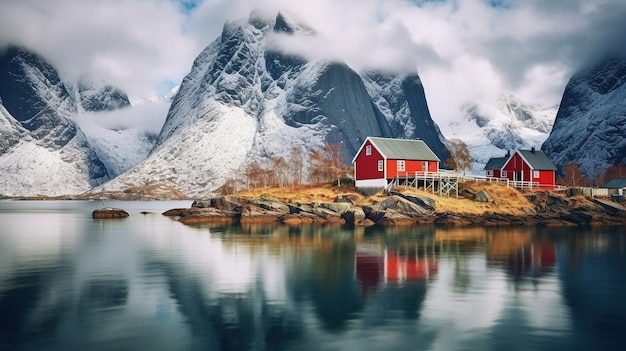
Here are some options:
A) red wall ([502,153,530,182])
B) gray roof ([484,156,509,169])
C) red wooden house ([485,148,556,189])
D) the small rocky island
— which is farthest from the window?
gray roof ([484,156,509,169])

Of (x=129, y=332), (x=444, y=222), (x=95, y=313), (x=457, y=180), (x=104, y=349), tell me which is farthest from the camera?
(x=457, y=180)

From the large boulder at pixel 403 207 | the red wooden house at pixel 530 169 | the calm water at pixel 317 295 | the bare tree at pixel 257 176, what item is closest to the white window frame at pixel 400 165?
the large boulder at pixel 403 207

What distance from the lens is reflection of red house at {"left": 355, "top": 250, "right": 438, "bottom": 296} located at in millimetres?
34531

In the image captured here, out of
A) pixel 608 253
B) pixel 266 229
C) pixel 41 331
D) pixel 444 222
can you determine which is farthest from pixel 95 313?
pixel 444 222

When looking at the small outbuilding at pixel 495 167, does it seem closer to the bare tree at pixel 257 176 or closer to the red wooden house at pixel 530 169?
the red wooden house at pixel 530 169

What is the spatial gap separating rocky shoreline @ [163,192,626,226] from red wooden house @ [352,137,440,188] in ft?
18.7

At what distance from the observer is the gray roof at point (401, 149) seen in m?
90.2

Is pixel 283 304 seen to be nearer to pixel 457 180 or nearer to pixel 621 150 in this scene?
pixel 457 180

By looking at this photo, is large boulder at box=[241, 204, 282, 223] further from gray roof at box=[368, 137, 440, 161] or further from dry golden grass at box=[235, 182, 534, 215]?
gray roof at box=[368, 137, 440, 161]

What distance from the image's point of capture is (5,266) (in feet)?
140

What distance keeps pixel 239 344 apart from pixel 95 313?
8.74 metres

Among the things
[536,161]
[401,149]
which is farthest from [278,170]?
[536,161]

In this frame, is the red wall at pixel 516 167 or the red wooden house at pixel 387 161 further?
the red wall at pixel 516 167

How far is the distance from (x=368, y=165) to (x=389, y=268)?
53569 mm
